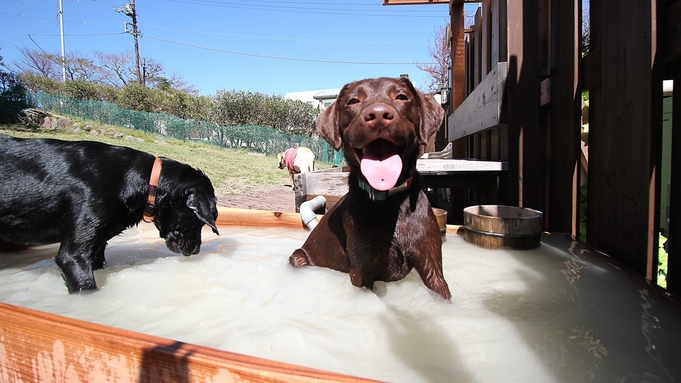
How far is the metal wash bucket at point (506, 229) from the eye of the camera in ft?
11.4

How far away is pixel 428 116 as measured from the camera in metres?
2.59

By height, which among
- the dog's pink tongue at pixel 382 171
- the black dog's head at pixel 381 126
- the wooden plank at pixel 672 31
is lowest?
the dog's pink tongue at pixel 382 171

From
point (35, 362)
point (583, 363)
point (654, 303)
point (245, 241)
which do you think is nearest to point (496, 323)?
point (583, 363)

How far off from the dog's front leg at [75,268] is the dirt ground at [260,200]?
5537mm

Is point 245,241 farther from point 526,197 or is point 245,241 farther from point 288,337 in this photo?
point 526,197

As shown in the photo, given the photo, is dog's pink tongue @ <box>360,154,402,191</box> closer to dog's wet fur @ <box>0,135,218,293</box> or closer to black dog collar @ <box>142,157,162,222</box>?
dog's wet fur @ <box>0,135,218,293</box>

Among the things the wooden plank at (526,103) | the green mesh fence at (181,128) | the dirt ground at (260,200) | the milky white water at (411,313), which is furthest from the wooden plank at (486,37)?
the green mesh fence at (181,128)

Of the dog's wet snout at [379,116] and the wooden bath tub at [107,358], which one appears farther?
the dog's wet snout at [379,116]

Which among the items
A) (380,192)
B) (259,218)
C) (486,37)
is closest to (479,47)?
→ (486,37)

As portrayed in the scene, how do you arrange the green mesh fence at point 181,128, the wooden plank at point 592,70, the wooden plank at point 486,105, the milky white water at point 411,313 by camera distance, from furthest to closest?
the green mesh fence at point 181,128 < the wooden plank at point 486,105 < the wooden plank at point 592,70 < the milky white water at point 411,313

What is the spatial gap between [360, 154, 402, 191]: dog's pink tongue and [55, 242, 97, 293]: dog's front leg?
2132mm

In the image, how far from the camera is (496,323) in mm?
2195

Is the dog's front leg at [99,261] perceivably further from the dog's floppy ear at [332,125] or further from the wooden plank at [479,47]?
the wooden plank at [479,47]

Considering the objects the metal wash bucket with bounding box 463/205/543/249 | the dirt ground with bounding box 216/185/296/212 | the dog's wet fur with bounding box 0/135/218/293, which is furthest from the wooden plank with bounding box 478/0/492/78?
the dog's wet fur with bounding box 0/135/218/293
